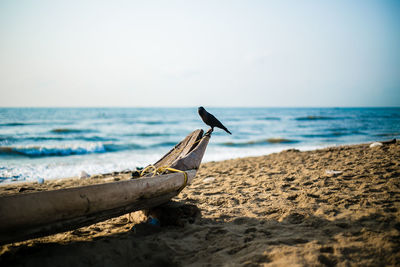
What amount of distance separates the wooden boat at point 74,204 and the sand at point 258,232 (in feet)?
1.24

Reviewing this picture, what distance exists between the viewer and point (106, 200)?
89.1 inches

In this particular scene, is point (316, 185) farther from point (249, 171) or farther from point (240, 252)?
point (240, 252)

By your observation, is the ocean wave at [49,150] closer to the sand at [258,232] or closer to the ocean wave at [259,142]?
the ocean wave at [259,142]

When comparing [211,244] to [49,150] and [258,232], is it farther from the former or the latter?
[49,150]

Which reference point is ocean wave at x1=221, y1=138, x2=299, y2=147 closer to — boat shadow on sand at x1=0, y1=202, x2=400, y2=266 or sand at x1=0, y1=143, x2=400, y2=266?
sand at x1=0, y1=143, x2=400, y2=266

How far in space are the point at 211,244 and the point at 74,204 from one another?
1521 millimetres

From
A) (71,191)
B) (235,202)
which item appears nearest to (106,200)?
(71,191)

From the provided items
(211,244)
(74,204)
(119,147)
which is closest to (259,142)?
(119,147)

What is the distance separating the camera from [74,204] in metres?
2.08

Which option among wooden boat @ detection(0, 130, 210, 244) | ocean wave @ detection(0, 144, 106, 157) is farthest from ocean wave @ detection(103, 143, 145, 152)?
wooden boat @ detection(0, 130, 210, 244)

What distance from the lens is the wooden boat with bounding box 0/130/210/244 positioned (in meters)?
1.82

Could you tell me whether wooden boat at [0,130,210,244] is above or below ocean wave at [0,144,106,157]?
above

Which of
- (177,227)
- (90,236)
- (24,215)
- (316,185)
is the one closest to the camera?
(24,215)

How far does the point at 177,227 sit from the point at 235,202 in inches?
48.4
